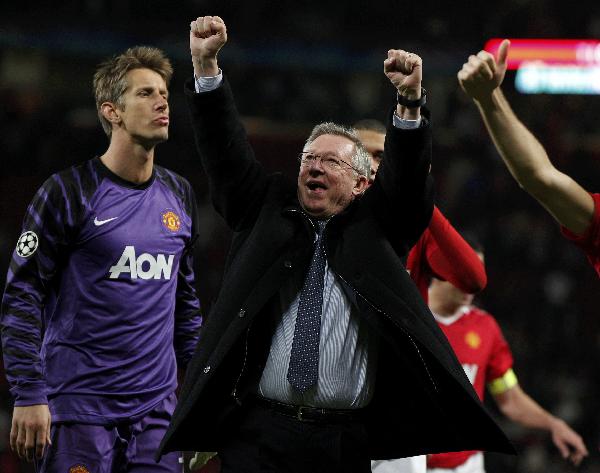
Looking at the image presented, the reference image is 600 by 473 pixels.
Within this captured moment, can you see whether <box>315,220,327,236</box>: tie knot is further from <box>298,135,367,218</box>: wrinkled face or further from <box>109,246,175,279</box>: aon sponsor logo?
<box>109,246,175,279</box>: aon sponsor logo

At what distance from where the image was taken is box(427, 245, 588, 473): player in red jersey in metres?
5.14

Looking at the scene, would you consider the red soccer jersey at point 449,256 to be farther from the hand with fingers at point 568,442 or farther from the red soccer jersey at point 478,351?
the hand with fingers at point 568,442

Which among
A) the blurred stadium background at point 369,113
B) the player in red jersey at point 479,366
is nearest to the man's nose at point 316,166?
the player in red jersey at point 479,366

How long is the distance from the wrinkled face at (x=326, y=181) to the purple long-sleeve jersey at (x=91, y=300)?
2.57 feet

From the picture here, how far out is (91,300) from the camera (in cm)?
375

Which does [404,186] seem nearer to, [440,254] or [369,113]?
[440,254]

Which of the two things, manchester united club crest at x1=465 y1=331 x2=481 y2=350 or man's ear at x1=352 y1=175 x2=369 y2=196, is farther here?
manchester united club crest at x1=465 y1=331 x2=481 y2=350

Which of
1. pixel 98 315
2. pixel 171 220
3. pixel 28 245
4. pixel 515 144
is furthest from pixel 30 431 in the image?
pixel 515 144

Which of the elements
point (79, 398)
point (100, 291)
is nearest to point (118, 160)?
point (100, 291)

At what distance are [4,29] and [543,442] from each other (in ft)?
26.4

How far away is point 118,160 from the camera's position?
3.95 metres

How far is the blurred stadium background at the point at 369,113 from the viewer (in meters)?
11.2

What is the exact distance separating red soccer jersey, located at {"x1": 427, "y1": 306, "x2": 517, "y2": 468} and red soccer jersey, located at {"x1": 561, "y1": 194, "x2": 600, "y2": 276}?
7.68 feet

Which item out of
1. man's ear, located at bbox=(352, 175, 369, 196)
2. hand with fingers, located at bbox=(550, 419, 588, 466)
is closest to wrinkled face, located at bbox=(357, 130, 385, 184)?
man's ear, located at bbox=(352, 175, 369, 196)
